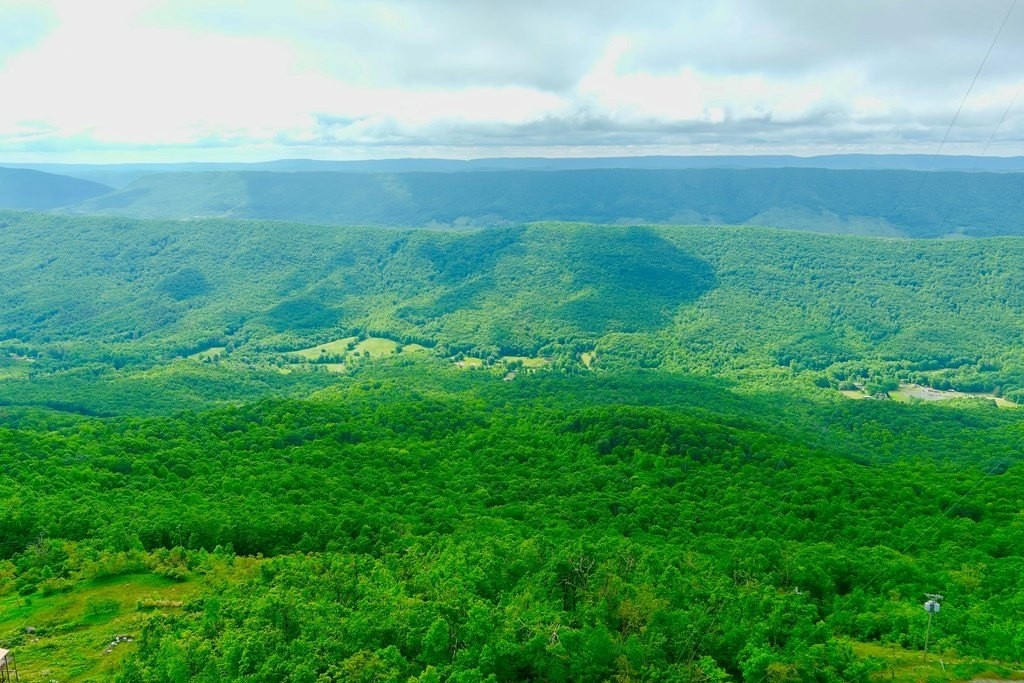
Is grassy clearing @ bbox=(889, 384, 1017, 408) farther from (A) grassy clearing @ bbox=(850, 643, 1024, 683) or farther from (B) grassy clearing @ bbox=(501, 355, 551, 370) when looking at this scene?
(A) grassy clearing @ bbox=(850, 643, 1024, 683)

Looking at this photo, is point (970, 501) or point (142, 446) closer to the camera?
point (970, 501)

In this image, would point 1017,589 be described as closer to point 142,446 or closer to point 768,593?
point 768,593

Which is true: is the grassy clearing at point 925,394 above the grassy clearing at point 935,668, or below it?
below

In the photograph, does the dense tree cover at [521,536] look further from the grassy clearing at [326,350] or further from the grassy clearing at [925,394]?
the grassy clearing at [326,350]

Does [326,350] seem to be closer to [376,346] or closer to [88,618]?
[376,346]

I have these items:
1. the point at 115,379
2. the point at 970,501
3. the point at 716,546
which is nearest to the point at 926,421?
the point at 970,501

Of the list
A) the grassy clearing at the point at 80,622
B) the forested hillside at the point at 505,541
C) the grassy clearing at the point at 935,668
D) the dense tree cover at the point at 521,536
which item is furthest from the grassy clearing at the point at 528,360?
the grassy clearing at the point at 935,668
